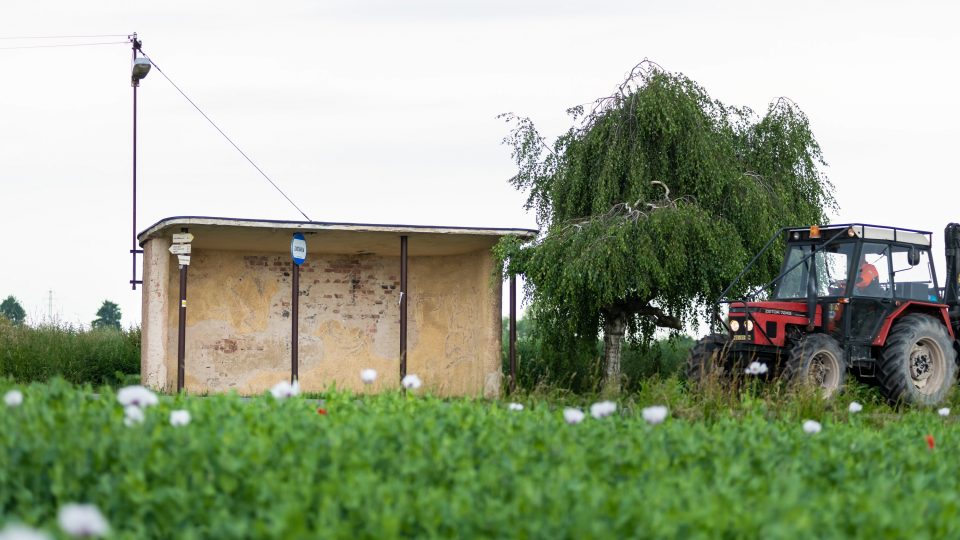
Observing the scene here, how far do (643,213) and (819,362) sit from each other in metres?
5.31

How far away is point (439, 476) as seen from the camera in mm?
5520

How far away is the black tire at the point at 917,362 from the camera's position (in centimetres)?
1333

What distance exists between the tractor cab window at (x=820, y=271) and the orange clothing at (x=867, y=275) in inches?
7.0

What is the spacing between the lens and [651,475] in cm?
583

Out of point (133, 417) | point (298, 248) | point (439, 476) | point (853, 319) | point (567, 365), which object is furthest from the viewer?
point (567, 365)

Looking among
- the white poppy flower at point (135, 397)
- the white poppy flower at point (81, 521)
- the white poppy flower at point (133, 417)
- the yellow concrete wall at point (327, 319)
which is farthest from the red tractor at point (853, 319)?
the white poppy flower at point (81, 521)

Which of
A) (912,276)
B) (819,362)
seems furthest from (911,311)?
(819,362)

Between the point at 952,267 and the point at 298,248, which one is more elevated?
the point at 298,248

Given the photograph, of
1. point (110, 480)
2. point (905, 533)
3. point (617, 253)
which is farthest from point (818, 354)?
point (110, 480)

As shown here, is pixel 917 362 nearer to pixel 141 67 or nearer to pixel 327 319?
pixel 327 319

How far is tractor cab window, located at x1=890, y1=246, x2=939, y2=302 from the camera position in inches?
556

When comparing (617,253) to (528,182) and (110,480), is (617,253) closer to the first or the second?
(528,182)

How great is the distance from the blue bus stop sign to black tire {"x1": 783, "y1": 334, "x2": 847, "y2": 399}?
24.1 ft

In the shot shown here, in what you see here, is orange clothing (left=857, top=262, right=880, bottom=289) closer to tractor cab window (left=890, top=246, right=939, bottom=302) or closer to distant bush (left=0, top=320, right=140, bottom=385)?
tractor cab window (left=890, top=246, right=939, bottom=302)
